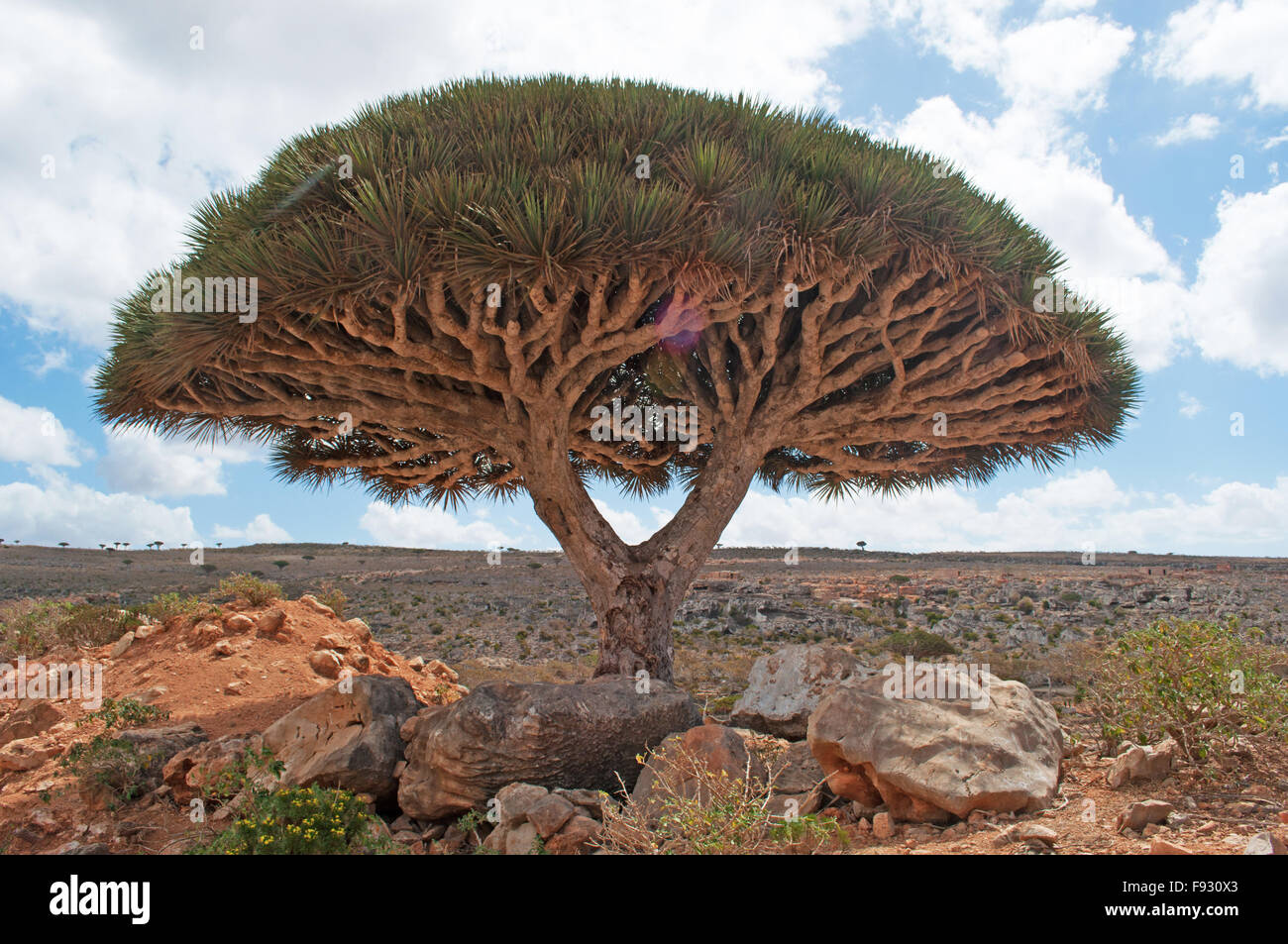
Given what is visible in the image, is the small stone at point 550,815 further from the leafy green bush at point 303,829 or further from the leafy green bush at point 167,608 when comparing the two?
the leafy green bush at point 167,608

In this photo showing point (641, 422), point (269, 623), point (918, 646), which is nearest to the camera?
point (269, 623)

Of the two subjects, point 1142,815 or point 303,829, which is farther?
point 303,829

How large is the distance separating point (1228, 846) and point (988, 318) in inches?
230

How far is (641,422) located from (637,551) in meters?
2.09

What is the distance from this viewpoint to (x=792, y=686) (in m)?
7.73

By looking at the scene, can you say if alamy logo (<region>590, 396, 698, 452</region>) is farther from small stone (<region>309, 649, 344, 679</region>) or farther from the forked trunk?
small stone (<region>309, 649, 344, 679</region>)

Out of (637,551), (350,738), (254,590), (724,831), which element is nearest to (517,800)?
(724,831)

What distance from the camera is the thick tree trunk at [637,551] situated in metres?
8.63

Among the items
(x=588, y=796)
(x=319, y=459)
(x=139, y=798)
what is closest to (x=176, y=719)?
(x=139, y=798)

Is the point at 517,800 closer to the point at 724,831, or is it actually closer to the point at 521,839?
the point at 521,839

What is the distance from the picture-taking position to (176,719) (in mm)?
8250

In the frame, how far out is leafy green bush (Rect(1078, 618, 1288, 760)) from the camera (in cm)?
527
